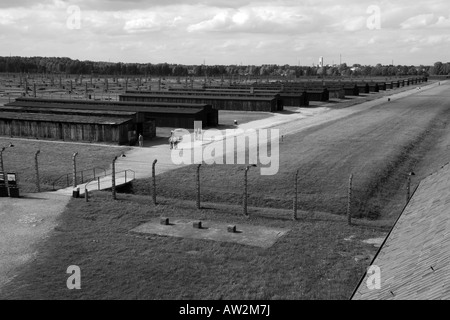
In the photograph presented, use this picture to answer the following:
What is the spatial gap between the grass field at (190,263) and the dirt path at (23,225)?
0.76 meters

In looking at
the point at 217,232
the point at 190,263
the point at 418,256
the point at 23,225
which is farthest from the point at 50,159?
the point at 418,256

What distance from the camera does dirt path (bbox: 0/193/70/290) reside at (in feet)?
86.0

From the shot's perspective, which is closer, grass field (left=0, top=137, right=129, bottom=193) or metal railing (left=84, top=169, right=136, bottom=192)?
metal railing (left=84, top=169, right=136, bottom=192)

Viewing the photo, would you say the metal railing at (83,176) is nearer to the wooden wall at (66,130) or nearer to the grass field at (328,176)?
the grass field at (328,176)

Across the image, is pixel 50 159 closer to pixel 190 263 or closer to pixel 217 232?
pixel 217 232

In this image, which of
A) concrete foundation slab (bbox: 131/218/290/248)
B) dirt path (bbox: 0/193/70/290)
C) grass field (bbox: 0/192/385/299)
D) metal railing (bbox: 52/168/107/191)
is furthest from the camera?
metal railing (bbox: 52/168/107/191)

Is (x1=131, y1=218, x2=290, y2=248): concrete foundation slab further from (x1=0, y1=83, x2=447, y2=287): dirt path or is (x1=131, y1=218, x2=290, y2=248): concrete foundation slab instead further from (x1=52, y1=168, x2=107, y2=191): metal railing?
(x1=52, y1=168, x2=107, y2=191): metal railing

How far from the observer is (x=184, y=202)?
38.2 metres

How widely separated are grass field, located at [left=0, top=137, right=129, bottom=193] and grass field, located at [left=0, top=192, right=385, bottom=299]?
475 inches

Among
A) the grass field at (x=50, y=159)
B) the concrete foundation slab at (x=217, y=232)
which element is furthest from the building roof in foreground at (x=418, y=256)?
the grass field at (x=50, y=159)

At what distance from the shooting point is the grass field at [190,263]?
74.9 ft

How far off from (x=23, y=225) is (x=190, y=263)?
41.5ft

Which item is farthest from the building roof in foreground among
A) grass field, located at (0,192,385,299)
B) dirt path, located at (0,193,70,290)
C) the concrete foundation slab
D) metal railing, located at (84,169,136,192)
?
metal railing, located at (84,169,136,192)
